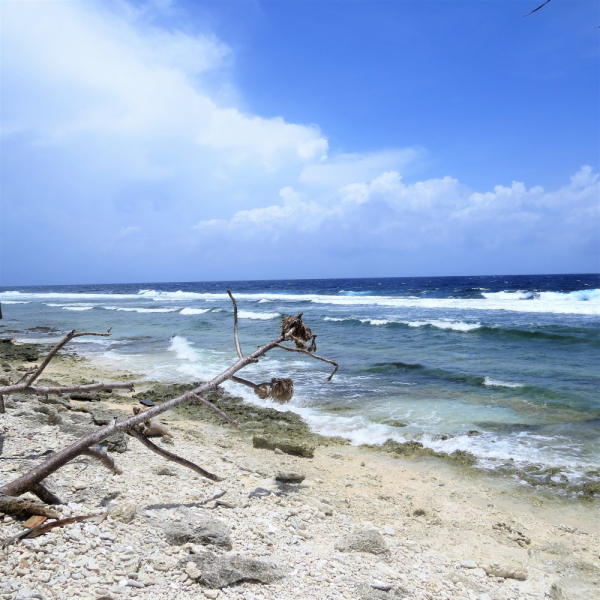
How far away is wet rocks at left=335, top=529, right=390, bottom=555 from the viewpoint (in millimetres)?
3818

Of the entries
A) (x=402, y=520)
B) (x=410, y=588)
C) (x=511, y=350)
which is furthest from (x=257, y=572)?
(x=511, y=350)

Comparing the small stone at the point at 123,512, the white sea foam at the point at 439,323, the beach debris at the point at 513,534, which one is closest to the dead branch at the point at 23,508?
the small stone at the point at 123,512

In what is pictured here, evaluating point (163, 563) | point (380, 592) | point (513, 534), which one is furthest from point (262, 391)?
point (513, 534)

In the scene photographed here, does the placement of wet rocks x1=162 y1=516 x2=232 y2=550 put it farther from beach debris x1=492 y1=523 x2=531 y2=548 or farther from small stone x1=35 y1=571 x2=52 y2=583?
beach debris x1=492 y1=523 x2=531 y2=548

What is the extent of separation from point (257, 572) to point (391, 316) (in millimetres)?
25275

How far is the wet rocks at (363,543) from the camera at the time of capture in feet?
12.5

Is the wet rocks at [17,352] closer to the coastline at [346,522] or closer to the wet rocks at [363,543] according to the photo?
the coastline at [346,522]

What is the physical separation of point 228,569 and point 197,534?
50 centimetres

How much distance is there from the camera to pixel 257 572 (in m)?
3.05

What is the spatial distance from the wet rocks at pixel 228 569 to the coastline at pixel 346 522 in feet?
0.19

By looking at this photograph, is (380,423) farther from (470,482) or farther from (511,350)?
(511,350)

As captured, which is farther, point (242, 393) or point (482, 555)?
point (242, 393)

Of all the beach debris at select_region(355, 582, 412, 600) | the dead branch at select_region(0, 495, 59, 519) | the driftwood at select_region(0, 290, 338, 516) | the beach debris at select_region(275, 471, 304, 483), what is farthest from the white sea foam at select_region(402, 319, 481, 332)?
the dead branch at select_region(0, 495, 59, 519)

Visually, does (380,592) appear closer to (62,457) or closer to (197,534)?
(197,534)
